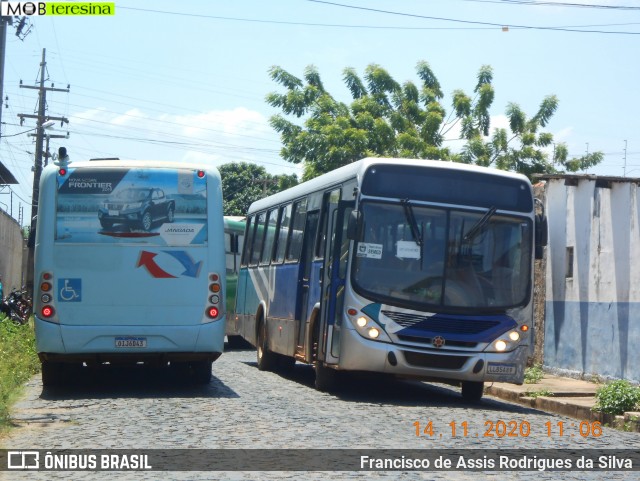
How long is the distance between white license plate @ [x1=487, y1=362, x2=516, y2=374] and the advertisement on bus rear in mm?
4029

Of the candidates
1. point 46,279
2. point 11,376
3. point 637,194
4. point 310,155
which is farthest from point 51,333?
point 310,155

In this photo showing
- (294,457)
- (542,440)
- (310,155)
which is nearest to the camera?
(294,457)

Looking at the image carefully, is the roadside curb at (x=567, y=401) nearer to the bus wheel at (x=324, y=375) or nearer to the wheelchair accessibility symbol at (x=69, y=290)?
the bus wheel at (x=324, y=375)

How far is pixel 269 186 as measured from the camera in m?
73.5

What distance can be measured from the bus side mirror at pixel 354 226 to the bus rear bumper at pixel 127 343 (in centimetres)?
204

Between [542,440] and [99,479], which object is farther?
[542,440]

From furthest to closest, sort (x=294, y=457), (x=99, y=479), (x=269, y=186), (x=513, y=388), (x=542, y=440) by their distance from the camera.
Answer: (x=269, y=186) < (x=513, y=388) < (x=542, y=440) < (x=294, y=457) < (x=99, y=479)

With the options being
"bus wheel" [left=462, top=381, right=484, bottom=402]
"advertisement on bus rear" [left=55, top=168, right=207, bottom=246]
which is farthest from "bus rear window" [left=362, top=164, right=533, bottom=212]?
"bus wheel" [left=462, top=381, right=484, bottom=402]

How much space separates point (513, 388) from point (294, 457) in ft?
30.0

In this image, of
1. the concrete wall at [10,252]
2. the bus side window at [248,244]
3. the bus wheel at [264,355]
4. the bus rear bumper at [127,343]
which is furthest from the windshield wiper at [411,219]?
the concrete wall at [10,252]

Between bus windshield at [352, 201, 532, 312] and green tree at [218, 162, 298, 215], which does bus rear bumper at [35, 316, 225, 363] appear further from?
green tree at [218, 162, 298, 215]

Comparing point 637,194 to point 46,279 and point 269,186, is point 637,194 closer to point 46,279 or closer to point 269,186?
point 46,279

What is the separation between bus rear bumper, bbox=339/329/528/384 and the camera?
1396cm

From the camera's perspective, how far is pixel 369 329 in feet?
46.0
